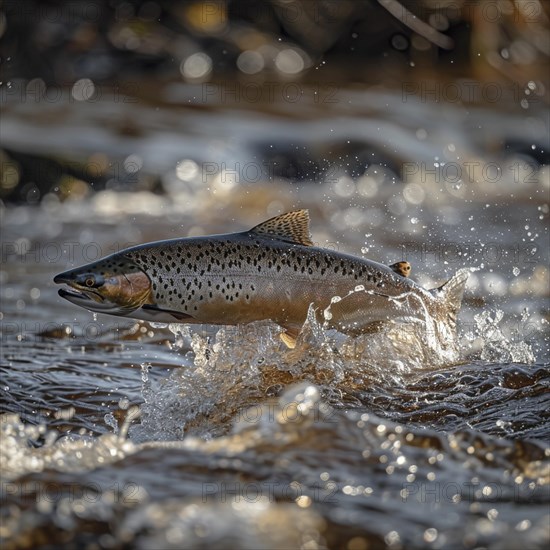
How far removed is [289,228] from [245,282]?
1.01 feet

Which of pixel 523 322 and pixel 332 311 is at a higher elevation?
pixel 332 311

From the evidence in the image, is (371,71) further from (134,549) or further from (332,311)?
(134,549)

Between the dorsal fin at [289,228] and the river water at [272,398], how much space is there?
0.41 m

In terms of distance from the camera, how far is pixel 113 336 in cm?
638

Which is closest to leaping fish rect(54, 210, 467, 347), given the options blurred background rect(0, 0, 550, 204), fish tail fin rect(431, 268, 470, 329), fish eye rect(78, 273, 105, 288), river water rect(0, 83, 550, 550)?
fish eye rect(78, 273, 105, 288)

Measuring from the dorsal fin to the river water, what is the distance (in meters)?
0.41

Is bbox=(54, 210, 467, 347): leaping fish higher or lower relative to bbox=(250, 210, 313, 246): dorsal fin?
lower

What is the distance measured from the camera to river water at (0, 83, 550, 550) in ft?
9.16

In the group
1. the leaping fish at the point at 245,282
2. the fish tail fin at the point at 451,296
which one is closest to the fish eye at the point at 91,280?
the leaping fish at the point at 245,282

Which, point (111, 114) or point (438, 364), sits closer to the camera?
point (438, 364)

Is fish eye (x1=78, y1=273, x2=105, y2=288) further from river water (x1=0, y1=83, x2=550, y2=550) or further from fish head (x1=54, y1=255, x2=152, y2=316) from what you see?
river water (x1=0, y1=83, x2=550, y2=550)

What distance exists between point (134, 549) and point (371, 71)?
1713 cm

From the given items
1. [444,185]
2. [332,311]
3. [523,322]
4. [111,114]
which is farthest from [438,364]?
[111,114]

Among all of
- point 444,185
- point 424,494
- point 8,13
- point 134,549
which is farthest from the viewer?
point 8,13
